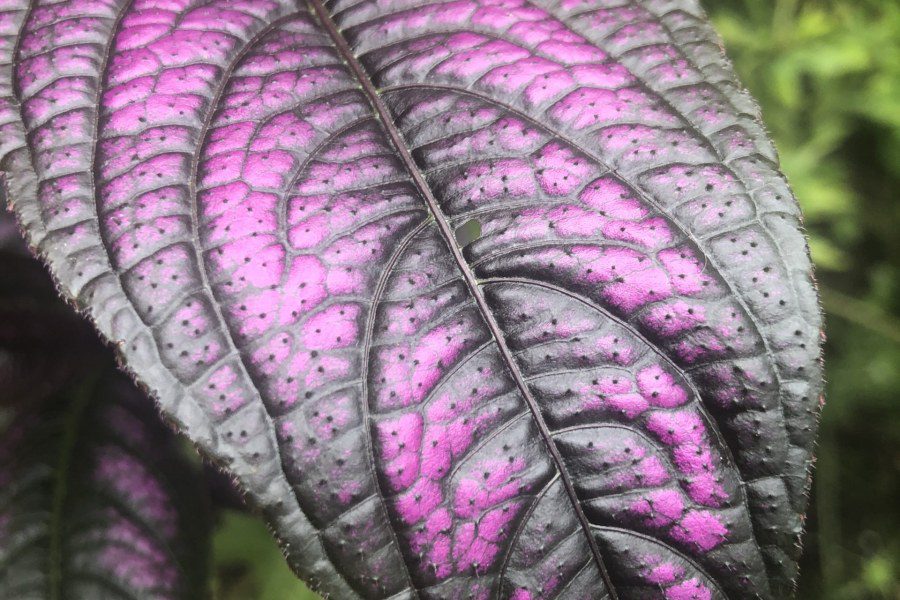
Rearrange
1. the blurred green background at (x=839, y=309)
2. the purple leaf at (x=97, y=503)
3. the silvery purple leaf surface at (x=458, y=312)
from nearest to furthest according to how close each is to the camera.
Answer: the silvery purple leaf surface at (x=458, y=312) → the purple leaf at (x=97, y=503) → the blurred green background at (x=839, y=309)

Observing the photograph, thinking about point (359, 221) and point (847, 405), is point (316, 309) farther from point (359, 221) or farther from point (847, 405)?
point (847, 405)

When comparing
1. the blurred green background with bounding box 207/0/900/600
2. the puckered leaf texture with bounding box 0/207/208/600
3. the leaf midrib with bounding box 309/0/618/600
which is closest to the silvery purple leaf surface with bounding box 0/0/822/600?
the leaf midrib with bounding box 309/0/618/600

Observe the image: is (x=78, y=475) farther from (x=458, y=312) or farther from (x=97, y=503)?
(x=458, y=312)

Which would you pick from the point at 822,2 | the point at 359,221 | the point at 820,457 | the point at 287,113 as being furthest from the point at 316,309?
the point at 822,2

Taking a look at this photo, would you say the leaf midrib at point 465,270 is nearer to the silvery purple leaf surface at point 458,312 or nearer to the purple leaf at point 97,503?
the silvery purple leaf surface at point 458,312

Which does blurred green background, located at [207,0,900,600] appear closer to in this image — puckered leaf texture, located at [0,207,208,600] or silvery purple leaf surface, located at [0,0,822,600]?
puckered leaf texture, located at [0,207,208,600]

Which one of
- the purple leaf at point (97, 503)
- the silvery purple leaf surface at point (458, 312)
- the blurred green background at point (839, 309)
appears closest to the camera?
the silvery purple leaf surface at point (458, 312)

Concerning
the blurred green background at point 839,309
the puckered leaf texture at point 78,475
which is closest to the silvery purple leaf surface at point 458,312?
the puckered leaf texture at point 78,475
